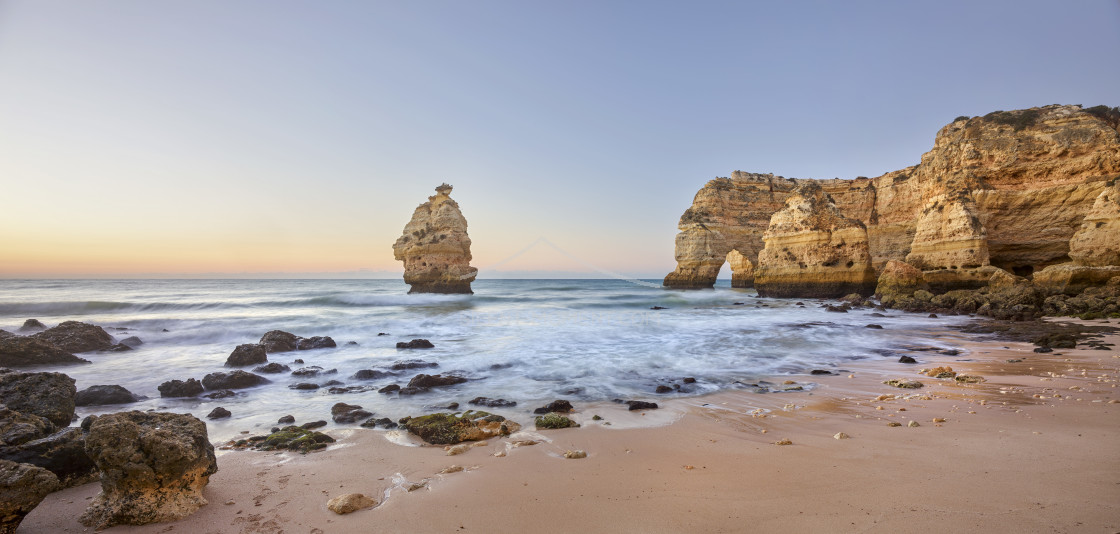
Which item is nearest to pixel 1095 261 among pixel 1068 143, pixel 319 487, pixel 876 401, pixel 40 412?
pixel 1068 143

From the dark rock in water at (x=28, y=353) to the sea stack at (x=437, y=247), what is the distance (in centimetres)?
1960

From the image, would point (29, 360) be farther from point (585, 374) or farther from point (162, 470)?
point (585, 374)

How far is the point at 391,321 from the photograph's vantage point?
1612 cm

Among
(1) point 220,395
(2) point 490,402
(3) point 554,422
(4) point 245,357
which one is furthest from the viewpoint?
Result: (4) point 245,357

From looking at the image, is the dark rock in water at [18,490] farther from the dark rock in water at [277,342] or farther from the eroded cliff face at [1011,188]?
the eroded cliff face at [1011,188]

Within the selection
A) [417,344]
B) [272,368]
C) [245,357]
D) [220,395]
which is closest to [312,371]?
[272,368]

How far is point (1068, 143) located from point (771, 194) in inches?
867

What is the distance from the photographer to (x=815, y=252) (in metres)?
24.1

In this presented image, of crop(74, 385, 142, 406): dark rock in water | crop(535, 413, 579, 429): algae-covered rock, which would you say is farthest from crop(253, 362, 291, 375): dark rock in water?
crop(535, 413, 579, 429): algae-covered rock

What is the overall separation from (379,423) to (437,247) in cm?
2388

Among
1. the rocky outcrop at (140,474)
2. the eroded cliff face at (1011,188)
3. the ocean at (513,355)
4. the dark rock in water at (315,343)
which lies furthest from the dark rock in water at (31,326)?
the eroded cliff face at (1011,188)

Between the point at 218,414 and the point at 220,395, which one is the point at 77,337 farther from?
the point at 218,414

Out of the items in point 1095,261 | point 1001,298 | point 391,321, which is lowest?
point 391,321

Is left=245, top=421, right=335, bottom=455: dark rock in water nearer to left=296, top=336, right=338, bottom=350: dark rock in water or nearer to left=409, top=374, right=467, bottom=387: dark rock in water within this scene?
left=409, top=374, right=467, bottom=387: dark rock in water
